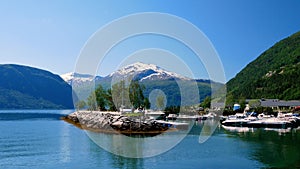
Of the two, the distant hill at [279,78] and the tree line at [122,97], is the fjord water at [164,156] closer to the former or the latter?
the tree line at [122,97]

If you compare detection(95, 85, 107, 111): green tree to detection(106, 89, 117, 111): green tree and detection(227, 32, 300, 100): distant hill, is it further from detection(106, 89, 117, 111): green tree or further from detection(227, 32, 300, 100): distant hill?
detection(227, 32, 300, 100): distant hill

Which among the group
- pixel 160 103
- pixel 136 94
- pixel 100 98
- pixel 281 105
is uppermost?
pixel 136 94

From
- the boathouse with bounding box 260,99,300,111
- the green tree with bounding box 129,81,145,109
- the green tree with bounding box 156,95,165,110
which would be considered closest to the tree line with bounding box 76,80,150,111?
the green tree with bounding box 129,81,145,109

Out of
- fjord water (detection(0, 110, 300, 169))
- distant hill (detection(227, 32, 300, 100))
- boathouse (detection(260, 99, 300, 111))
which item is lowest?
fjord water (detection(0, 110, 300, 169))

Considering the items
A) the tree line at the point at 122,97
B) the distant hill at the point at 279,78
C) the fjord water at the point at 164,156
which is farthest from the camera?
the distant hill at the point at 279,78

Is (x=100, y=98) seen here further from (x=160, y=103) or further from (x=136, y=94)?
(x=160, y=103)

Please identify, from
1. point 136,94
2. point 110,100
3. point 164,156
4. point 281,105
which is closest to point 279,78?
point 281,105

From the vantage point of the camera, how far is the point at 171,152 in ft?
109

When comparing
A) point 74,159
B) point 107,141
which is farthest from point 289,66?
point 74,159

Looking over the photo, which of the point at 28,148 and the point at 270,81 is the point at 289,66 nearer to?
the point at 270,81

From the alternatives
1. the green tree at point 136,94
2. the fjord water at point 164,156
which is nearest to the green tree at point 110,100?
the green tree at point 136,94

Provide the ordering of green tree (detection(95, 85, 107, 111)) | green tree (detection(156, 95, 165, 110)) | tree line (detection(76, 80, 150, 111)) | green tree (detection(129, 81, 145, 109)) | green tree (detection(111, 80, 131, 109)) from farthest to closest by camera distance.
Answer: green tree (detection(156, 95, 165, 110)) → green tree (detection(95, 85, 107, 111)) → green tree (detection(111, 80, 131, 109)) → tree line (detection(76, 80, 150, 111)) → green tree (detection(129, 81, 145, 109))

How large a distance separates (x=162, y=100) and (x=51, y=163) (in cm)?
8435

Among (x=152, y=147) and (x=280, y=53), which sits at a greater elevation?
(x=280, y=53)
